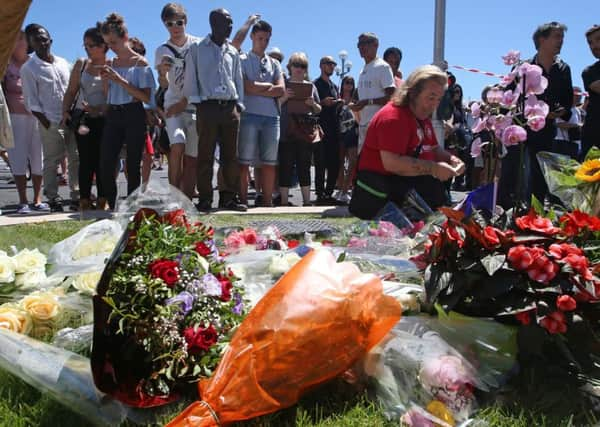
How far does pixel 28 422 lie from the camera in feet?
5.86

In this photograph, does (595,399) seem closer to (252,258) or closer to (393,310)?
(393,310)

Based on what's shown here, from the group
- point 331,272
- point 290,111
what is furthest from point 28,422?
point 290,111

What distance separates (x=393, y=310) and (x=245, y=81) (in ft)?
15.9

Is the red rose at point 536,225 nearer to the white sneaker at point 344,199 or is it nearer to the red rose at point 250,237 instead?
the red rose at point 250,237

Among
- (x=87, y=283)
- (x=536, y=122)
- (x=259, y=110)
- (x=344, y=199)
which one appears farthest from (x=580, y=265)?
(x=344, y=199)

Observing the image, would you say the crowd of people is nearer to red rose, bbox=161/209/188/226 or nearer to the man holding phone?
the man holding phone

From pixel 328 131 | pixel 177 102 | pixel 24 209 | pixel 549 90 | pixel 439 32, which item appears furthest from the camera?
pixel 328 131

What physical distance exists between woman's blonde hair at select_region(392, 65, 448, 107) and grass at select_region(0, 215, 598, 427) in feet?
8.40

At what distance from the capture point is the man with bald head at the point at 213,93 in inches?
227

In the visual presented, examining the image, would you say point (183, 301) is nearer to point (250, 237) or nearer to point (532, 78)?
point (250, 237)

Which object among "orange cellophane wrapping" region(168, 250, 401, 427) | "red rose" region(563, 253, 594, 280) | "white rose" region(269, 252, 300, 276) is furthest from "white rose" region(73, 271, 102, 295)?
"red rose" region(563, 253, 594, 280)

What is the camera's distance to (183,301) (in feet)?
6.06

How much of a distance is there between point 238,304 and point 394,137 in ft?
7.57

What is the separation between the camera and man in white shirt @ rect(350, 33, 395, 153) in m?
6.70
